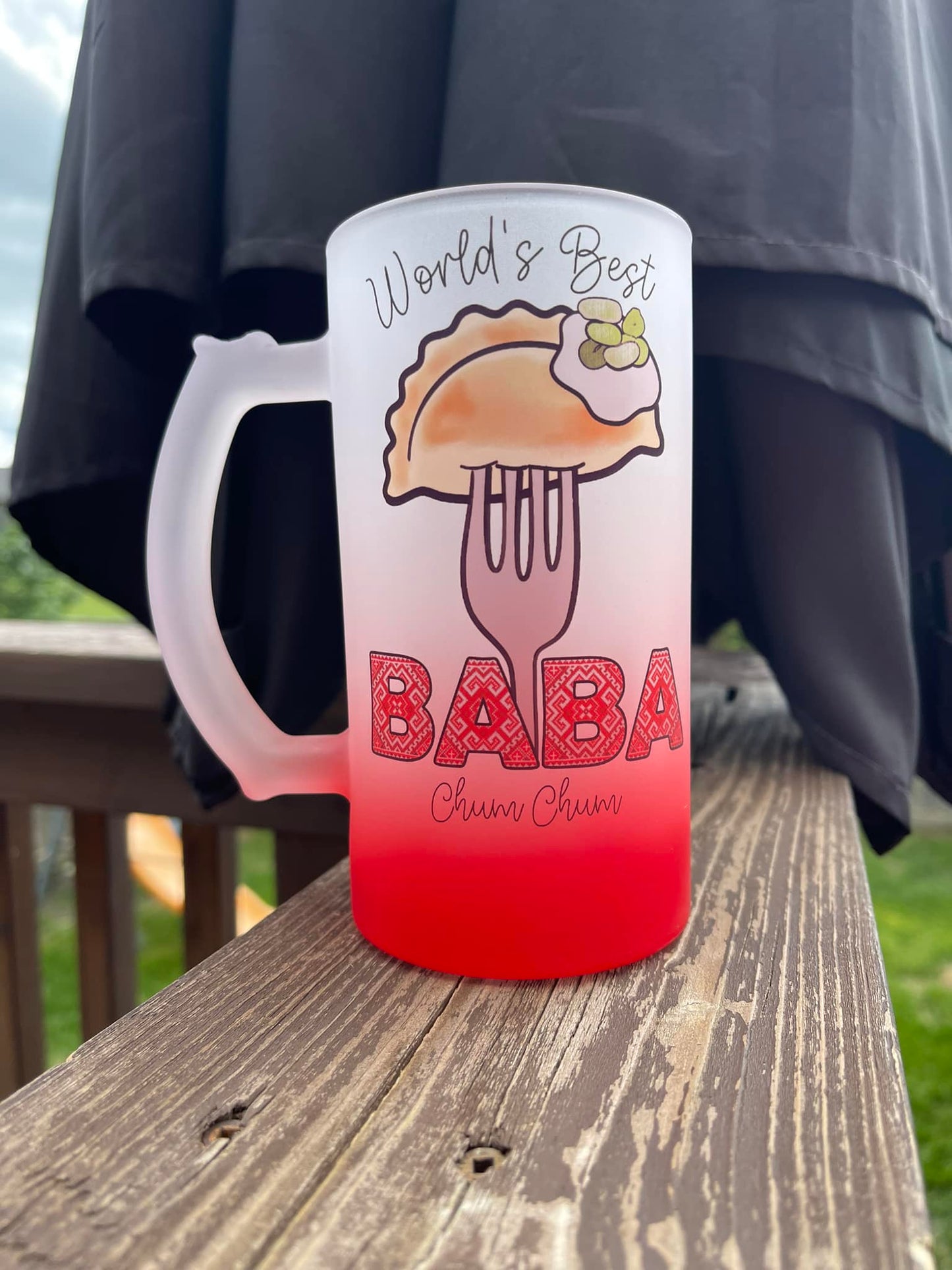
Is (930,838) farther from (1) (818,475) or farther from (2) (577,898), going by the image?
(2) (577,898)

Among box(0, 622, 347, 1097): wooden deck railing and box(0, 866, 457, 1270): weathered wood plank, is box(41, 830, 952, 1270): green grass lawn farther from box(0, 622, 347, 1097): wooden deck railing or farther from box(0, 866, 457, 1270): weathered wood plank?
box(0, 866, 457, 1270): weathered wood plank

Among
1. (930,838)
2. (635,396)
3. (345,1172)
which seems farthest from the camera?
(930,838)

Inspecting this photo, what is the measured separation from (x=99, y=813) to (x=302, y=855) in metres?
0.26

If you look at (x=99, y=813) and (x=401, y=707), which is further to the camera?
(x=99, y=813)

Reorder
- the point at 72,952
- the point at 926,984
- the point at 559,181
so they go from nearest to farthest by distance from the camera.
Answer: the point at 559,181
the point at 926,984
the point at 72,952

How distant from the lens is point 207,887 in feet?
3.19

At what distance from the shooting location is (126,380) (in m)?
0.55

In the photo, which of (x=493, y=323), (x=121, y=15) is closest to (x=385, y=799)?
(x=493, y=323)

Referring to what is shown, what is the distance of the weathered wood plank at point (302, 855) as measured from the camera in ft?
2.73

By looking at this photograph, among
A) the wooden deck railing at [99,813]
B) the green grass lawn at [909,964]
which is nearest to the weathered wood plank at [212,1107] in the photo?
the wooden deck railing at [99,813]

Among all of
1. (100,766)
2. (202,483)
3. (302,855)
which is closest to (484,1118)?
(202,483)

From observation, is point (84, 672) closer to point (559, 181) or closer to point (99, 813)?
point (99, 813)

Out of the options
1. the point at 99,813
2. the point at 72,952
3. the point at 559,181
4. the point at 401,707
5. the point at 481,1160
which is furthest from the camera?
the point at 72,952

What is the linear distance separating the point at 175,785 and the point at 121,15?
637 mm
